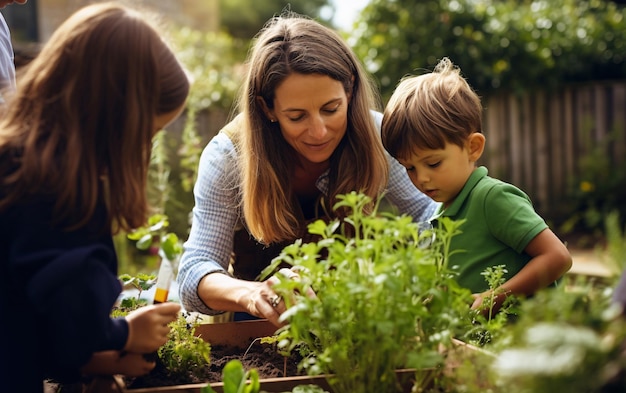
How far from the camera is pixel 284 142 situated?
2.51m

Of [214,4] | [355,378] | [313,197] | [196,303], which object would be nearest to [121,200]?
[355,378]

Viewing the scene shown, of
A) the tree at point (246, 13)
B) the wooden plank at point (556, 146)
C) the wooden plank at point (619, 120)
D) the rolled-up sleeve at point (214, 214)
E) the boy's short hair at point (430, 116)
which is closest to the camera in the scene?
the boy's short hair at point (430, 116)

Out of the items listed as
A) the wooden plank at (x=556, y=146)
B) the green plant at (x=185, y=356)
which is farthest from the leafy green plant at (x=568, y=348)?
the wooden plank at (x=556, y=146)

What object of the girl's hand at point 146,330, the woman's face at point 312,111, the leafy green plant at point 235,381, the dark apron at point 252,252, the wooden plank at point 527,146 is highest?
the woman's face at point 312,111

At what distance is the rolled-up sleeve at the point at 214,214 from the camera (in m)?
2.40

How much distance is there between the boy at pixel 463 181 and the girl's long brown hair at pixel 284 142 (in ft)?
0.65

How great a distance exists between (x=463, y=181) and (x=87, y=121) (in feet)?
3.79

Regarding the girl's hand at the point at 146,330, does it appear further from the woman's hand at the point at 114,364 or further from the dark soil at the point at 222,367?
the dark soil at the point at 222,367

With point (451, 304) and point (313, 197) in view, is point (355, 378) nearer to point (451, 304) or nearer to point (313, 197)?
point (451, 304)

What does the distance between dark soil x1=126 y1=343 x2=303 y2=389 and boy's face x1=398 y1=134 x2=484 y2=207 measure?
2.10ft

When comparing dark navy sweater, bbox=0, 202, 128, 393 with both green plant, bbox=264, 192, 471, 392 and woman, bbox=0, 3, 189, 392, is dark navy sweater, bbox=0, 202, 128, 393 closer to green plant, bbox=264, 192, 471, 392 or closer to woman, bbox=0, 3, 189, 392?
woman, bbox=0, 3, 189, 392

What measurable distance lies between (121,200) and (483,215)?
1050 mm

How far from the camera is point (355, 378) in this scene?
140 cm

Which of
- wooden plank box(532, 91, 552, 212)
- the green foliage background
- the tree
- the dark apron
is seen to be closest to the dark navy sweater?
the dark apron
